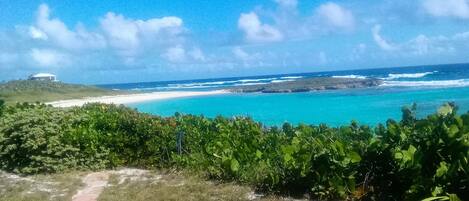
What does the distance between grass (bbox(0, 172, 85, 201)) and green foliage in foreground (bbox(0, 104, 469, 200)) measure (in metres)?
0.33

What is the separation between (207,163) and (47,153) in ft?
10.2

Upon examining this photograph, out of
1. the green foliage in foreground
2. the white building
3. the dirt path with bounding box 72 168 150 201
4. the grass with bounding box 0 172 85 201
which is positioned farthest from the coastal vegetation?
the grass with bounding box 0 172 85 201

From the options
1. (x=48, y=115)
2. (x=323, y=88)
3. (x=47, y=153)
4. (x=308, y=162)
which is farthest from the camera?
(x=323, y=88)

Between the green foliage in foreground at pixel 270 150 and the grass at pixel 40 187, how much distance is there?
33 cm

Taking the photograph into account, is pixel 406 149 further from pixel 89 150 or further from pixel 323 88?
pixel 323 88

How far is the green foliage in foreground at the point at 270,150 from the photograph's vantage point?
15.7 ft

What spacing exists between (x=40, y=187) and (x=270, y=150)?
11.9 ft

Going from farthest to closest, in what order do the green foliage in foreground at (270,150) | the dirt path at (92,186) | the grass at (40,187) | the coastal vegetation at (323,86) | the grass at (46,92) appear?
1. the coastal vegetation at (323,86)
2. the grass at (46,92)
3. the grass at (40,187)
4. the dirt path at (92,186)
5. the green foliage in foreground at (270,150)

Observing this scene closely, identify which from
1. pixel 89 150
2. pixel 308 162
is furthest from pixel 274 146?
pixel 89 150

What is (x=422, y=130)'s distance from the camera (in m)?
5.09

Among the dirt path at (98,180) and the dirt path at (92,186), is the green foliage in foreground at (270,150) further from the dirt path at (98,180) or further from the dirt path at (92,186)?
the dirt path at (92,186)

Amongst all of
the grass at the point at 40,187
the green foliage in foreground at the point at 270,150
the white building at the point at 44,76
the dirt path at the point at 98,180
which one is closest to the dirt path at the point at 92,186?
the dirt path at the point at 98,180

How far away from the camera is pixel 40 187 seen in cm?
775

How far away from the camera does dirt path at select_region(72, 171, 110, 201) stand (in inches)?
277
